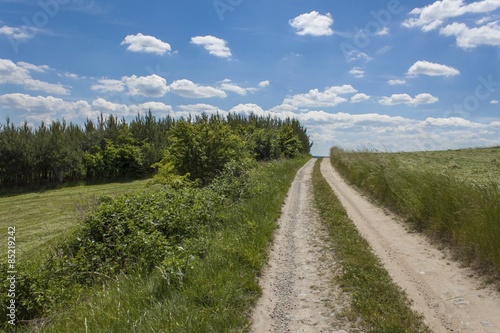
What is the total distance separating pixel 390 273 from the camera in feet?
19.2

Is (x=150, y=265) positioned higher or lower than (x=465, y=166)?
lower

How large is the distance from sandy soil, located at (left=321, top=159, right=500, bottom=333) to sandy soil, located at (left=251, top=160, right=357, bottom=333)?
1121 mm

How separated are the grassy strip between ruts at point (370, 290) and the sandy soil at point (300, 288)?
224 mm

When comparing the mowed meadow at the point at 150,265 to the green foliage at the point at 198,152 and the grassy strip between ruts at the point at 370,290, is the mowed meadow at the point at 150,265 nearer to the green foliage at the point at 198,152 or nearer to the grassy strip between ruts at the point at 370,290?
the grassy strip between ruts at the point at 370,290

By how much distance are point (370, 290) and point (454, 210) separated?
3.72m

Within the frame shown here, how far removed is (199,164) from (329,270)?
16103 millimetres

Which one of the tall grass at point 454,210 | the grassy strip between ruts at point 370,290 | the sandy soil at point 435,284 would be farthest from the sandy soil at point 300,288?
the tall grass at point 454,210

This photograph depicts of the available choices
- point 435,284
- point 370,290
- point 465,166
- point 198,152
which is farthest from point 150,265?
point 465,166

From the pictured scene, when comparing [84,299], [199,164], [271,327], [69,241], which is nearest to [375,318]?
[271,327]

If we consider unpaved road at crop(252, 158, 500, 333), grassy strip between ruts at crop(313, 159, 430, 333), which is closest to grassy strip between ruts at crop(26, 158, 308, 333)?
unpaved road at crop(252, 158, 500, 333)

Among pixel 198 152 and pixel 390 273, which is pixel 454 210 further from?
pixel 198 152

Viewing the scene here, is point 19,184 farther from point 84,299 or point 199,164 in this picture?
point 84,299

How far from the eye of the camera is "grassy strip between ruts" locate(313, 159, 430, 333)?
13.6 ft

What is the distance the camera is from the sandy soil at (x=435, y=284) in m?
4.28
